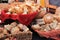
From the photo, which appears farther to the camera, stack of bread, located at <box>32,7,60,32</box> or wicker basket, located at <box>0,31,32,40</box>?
stack of bread, located at <box>32,7,60,32</box>

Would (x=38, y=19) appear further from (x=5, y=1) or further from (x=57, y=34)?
(x=5, y=1)

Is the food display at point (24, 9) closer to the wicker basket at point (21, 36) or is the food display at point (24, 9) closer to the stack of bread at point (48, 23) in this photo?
the stack of bread at point (48, 23)

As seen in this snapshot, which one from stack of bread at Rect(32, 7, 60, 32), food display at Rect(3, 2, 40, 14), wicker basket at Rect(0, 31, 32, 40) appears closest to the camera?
wicker basket at Rect(0, 31, 32, 40)

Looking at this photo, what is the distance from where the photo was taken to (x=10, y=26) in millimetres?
2254

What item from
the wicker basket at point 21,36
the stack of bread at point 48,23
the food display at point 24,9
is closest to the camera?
the wicker basket at point 21,36

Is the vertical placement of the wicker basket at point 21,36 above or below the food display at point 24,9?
below

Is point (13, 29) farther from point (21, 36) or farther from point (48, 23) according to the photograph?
point (48, 23)

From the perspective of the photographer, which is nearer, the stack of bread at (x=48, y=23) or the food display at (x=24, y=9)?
the stack of bread at (x=48, y=23)

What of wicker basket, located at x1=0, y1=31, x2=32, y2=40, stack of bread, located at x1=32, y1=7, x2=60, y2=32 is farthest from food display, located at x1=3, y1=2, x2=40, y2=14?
wicker basket, located at x1=0, y1=31, x2=32, y2=40

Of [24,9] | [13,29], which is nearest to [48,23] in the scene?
[24,9]

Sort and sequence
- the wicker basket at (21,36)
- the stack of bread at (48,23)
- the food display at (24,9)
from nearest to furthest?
the wicker basket at (21,36), the stack of bread at (48,23), the food display at (24,9)

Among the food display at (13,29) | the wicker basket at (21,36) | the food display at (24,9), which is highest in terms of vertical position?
the food display at (24,9)

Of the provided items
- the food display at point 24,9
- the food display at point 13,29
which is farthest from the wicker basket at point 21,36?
the food display at point 24,9

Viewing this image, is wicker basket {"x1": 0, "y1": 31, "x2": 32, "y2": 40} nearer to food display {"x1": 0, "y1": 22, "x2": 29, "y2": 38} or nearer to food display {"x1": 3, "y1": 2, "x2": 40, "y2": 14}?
food display {"x1": 0, "y1": 22, "x2": 29, "y2": 38}
